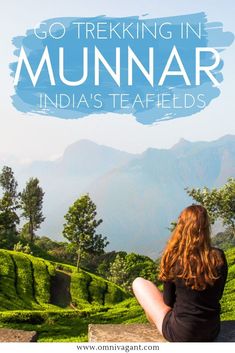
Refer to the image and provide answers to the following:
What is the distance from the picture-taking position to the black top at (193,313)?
613 cm

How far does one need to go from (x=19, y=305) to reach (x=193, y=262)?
33.4 meters

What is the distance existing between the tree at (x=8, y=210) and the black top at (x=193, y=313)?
48206mm

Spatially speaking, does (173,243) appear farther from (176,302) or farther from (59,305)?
(59,305)

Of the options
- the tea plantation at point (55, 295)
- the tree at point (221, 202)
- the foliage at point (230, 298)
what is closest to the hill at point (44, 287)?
the tea plantation at point (55, 295)

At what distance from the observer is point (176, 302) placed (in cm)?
627

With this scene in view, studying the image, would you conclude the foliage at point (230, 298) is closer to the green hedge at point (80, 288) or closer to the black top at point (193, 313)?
the black top at point (193, 313)

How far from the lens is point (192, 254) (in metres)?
6.22

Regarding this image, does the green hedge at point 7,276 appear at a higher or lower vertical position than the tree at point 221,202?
lower

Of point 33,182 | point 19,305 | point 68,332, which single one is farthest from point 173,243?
point 33,182

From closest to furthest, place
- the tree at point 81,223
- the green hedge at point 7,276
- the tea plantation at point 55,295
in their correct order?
the tea plantation at point 55,295, the green hedge at point 7,276, the tree at point 81,223

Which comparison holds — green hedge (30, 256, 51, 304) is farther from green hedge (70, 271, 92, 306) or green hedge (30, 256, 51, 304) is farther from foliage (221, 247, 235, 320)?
foliage (221, 247, 235, 320)

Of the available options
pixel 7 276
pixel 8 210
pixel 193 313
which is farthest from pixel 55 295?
pixel 193 313

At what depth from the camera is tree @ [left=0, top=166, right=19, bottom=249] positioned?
5435 centimetres

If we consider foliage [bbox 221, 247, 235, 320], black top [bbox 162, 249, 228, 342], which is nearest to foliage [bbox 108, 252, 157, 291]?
foliage [bbox 221, 247, 235, 320]
